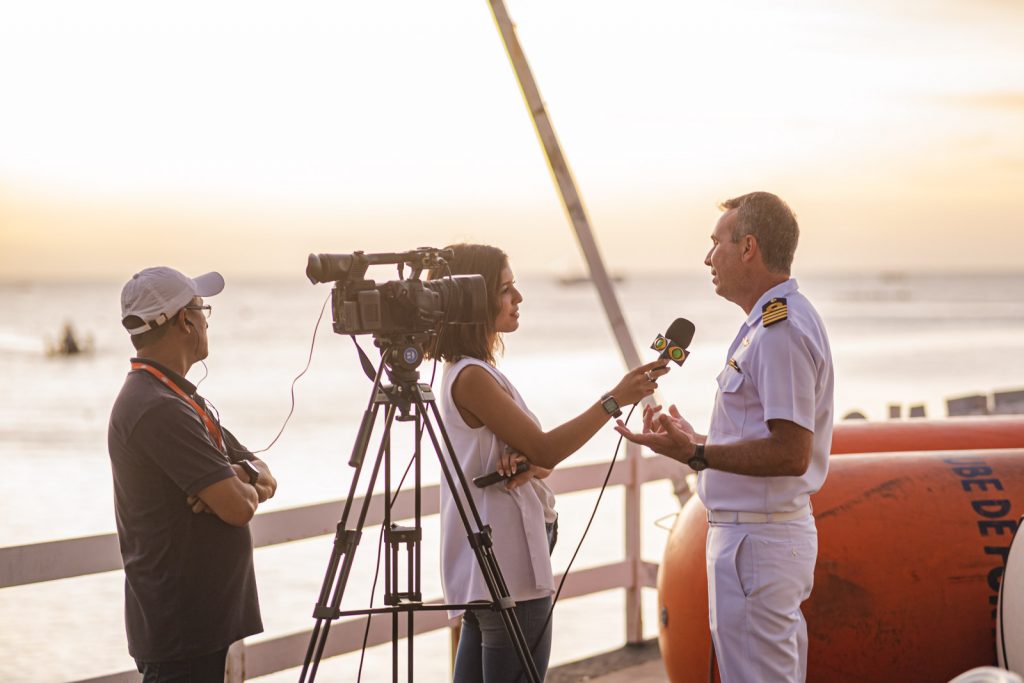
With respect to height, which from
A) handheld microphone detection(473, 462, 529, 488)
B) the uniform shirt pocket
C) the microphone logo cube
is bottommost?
handheld microphone detection(473, 462, 529, 488)

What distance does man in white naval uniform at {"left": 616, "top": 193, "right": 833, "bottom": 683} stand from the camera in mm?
2801

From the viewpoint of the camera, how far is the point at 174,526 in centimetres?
273

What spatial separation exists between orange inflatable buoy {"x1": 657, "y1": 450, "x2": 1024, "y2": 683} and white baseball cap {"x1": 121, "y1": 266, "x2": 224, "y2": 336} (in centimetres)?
217

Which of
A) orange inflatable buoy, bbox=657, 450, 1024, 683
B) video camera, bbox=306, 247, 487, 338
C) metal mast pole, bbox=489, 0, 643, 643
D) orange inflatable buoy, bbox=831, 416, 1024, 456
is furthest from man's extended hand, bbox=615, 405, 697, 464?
metal mast pole, bbox=489, 0, 643, 643

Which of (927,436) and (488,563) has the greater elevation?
(488,563)

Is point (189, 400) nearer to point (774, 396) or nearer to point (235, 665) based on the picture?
point (774, 396)

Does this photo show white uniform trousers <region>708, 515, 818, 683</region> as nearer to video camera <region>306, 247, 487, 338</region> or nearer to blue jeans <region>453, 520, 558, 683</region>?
blue jeans <region>453, 520, 558, 683</region>

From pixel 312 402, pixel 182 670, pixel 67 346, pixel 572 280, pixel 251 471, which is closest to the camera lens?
pixel 182 670

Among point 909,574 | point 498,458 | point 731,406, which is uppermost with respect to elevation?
point 731,406

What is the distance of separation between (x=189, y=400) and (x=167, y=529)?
0.30 m

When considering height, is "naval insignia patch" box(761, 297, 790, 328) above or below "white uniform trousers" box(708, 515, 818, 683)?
above

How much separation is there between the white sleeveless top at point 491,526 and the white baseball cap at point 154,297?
668mm

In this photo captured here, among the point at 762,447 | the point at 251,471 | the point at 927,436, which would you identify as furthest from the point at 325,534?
the point at 927,436

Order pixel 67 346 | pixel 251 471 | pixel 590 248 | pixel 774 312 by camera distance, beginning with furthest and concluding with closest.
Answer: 1. pixel 67 346
2. pixel 590 248
3. pixel 251 471
4. pixel 774 312
